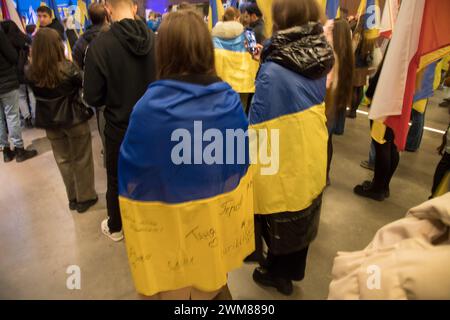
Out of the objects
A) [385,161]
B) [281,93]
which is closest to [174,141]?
[281,93]

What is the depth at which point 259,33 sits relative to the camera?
407cm

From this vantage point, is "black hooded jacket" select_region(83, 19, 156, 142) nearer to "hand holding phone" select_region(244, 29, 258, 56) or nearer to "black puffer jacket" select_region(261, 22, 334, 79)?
"black puffer jacket" select_region(261, 22, 334, 79)

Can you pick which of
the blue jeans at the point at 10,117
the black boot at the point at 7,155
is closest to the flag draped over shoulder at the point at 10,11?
the blue jeans at the point at 10,117

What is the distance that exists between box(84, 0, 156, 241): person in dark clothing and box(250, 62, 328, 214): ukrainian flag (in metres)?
0.91

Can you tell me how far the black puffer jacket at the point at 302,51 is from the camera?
1.51 m

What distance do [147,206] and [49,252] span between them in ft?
5.62

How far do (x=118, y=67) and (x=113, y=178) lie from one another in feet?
2.52

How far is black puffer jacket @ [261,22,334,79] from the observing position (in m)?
1.51

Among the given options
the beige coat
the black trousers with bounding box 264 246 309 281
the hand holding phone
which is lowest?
the black trousers with bounding box 264 246 309 281

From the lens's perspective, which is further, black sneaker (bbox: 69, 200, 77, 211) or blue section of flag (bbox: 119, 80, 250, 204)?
black sneaker (bbox: 69, 200, 77, 211)

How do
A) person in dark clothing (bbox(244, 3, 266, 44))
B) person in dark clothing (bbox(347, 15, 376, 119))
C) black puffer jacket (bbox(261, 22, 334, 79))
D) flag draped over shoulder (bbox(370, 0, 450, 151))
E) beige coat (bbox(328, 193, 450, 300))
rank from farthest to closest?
1. person in dark clothing (bbox(244, 3, 266, 44))
2. person in dark clothing (bbox(347, 15, 376, 119))
3. black puffer jacket (bbox(261, 22, 334, 79))
4. flag draped over shoulder (bbox(370, 0, 450, 151))
5. beige coat (bbox(328, 193, 450, 300))

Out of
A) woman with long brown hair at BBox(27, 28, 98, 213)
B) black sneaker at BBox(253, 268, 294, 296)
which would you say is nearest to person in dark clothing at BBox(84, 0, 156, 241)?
woman with long brown hair at BBox(27, 28, 98, 213)

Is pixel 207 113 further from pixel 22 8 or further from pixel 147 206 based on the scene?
pixel 22 8

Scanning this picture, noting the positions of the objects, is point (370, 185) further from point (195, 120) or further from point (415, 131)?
point (195, 120)
